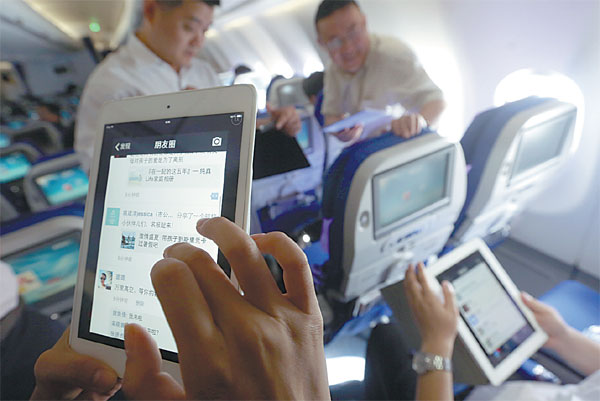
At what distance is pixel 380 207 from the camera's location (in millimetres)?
1029

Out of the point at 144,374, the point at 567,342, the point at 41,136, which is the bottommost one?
the point at 567,342

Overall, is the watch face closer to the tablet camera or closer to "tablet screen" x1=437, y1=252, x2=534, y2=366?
"tablet screen" x1=437, y1=252, x2=534, y2=366

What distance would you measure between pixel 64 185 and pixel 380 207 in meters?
2.76

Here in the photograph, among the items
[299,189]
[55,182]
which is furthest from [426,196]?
[55,182]

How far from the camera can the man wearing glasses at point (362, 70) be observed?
1469mm

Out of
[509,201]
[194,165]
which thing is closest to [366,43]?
[509,201]

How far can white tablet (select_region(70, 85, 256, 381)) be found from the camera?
18.6 inches

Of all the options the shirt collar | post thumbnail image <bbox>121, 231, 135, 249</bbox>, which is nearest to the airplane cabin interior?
post thumbnail image <bbox>121, 231, 135, 249</bbox>

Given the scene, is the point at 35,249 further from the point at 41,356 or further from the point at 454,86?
the point at 454,86

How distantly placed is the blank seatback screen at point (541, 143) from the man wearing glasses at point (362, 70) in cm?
40

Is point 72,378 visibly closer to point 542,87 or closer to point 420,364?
point 420,364

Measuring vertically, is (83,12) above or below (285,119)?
above

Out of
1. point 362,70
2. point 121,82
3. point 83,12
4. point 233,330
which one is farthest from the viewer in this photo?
point 83,12

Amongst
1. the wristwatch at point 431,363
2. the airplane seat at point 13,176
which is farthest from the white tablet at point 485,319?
the airplane seat at point 13,176
